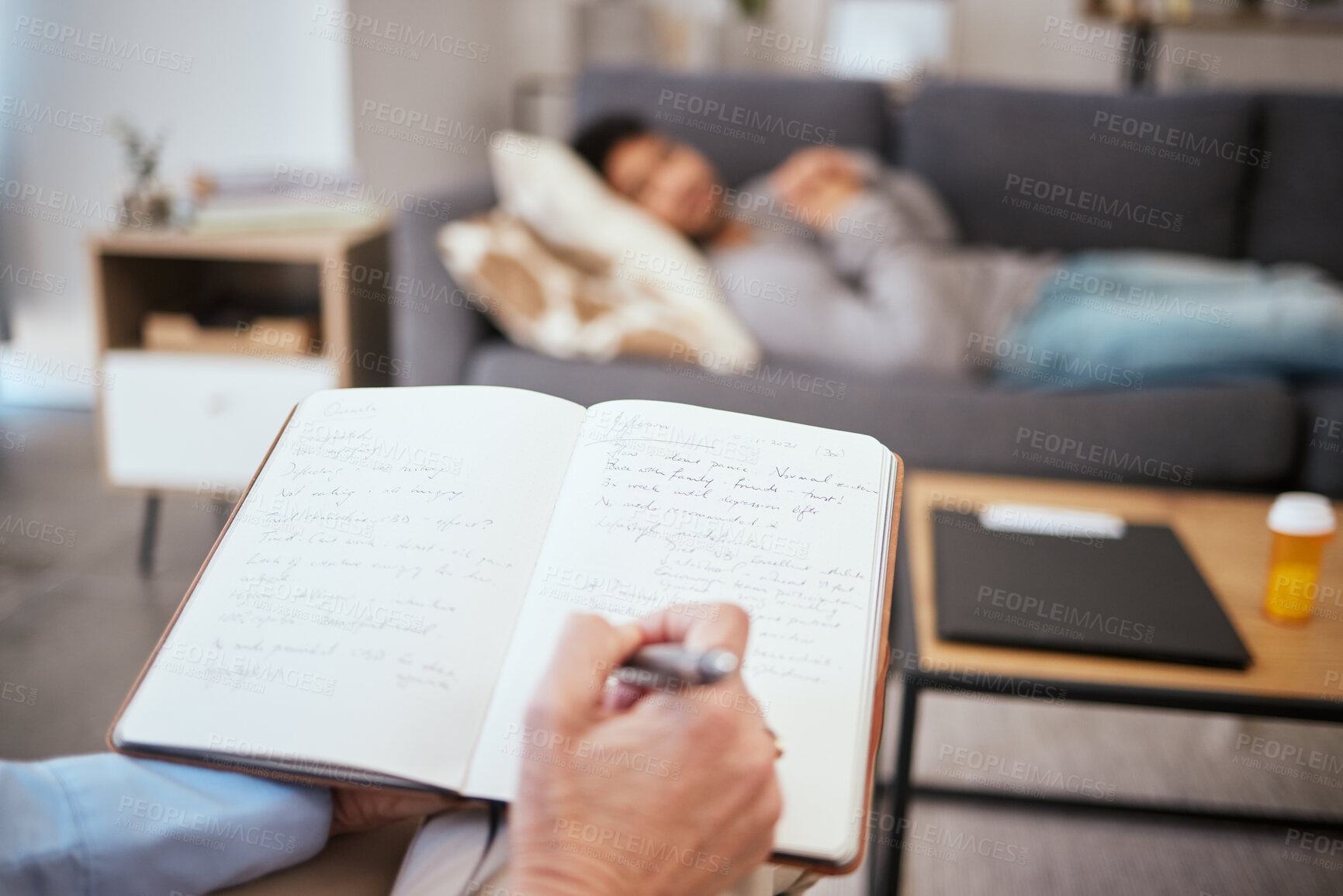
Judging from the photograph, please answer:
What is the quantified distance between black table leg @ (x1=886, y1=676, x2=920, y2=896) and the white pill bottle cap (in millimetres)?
401

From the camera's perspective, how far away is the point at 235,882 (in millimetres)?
552

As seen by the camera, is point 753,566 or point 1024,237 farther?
point 1024,237

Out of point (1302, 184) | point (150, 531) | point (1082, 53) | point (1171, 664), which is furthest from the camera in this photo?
point (1082, 53)

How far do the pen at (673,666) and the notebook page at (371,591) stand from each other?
85mm

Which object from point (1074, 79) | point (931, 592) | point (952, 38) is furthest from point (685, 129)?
point (1074, 79)

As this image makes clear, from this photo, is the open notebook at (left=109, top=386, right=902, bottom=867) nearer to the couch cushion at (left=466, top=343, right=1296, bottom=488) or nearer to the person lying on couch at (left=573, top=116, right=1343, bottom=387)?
the couch cushion at (left=466, top=343, right=1296, bottom=488)

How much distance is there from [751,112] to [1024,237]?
642mm

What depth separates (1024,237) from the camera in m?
2.14

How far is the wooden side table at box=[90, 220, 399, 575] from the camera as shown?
1.81 meters

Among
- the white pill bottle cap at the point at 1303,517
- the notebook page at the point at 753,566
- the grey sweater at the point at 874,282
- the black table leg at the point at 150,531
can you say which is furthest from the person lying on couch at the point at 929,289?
the notebook page at the point at 753,566

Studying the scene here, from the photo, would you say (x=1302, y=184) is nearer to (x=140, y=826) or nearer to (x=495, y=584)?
(x=495, y=584)

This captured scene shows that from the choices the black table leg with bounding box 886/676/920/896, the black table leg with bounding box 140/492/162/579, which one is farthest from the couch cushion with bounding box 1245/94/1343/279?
the black table leg with bounding box 140/492/162/579

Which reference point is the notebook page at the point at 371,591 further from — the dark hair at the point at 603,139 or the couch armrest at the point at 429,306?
the dark hair at the point at 603,139

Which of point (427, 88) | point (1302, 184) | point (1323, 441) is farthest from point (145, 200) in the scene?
point (1302, 184)
